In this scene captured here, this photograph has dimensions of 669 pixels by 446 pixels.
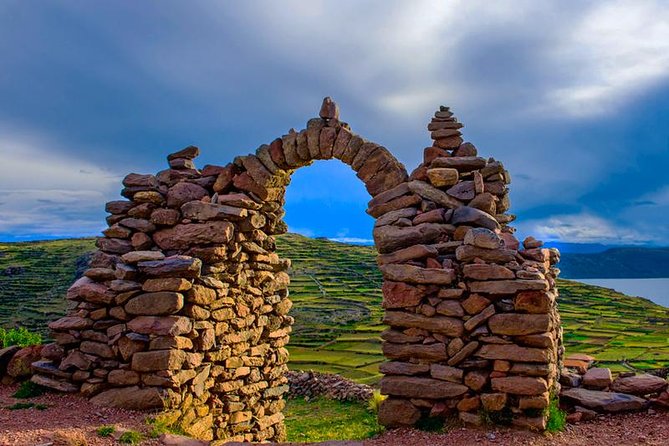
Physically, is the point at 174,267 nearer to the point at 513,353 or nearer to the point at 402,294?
the point at 402,294

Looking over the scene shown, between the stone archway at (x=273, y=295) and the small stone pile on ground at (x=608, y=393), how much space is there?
636 millimetres

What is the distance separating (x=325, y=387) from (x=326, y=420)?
12.6 ft

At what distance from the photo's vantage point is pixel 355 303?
38.0 metres

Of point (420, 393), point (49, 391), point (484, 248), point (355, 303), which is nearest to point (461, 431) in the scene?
point (420, 393)

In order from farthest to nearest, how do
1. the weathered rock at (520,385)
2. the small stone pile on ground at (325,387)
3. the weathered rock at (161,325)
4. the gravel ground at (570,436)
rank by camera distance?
the small stone pile on ground at (325,387)
the weathered rock at (161,325)
the weathered rock at (520,385)
the gravel ground at (570,436)

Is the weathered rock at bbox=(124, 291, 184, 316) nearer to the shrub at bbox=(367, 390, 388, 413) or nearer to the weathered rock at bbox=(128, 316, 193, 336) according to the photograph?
the weathered rock at bbox=(128, 316, 193, 336)

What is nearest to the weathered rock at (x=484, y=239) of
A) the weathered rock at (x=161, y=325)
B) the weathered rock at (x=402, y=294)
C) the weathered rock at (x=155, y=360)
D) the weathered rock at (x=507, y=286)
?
the weathered rock at (x=507, y=286)

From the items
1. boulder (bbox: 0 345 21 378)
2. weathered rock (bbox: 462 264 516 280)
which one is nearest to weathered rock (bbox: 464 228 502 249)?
weathered rock (bbox: 462 264 516 280)

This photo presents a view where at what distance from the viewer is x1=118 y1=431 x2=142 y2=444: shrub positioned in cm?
719

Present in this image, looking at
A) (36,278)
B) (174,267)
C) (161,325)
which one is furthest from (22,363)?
(36,278)

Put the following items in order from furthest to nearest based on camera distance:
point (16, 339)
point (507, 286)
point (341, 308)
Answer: point (341, 308) → point (16, 339) → point (507, 286)

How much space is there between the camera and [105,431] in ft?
24.0

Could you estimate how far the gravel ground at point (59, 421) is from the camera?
274 inches

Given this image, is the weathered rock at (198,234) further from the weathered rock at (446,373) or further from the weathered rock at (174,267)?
the weathered rock at (446,373)
